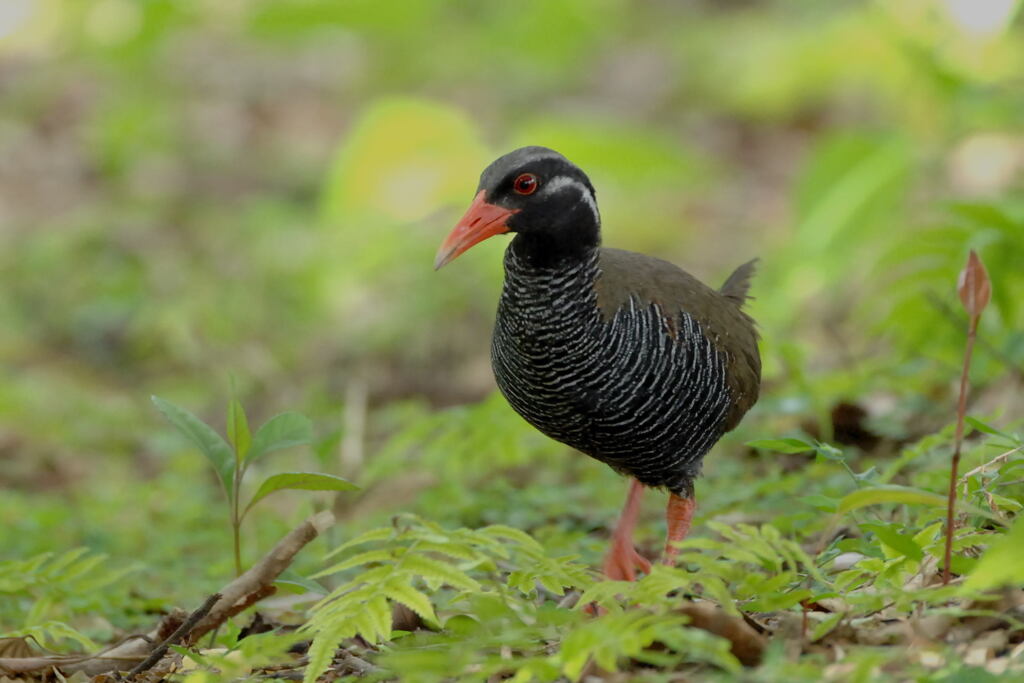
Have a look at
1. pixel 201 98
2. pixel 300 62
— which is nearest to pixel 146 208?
pixel 201 98

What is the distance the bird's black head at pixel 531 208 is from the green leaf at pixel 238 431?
77cm

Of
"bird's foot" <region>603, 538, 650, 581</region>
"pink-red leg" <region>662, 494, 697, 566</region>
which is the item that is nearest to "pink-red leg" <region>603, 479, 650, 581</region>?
"bird's foot" <region>603, 538, 650, 581</region>

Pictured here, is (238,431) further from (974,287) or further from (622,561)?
(974,287)

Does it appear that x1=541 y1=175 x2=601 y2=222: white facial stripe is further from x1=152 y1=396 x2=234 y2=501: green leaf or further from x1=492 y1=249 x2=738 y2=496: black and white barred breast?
x1=152 y1=396 x2=234 y2=501: green leaf

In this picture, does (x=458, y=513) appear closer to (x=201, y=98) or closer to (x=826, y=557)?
(x=826, y=557)

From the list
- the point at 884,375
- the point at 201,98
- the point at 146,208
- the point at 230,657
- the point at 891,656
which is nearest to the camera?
the point at 891,656

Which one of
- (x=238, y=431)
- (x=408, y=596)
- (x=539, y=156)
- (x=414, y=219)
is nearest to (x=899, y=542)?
(x=408, y=596)

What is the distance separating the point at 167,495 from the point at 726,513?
10.5ft

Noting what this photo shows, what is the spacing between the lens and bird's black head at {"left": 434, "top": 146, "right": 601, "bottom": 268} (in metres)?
3.62

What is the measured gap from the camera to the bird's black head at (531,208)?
143 inches

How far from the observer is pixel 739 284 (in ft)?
15.7

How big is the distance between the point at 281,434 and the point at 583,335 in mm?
967

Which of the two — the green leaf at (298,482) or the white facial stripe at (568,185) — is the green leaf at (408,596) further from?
the white facial stripe at (568,185)

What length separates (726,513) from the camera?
4.58 m
